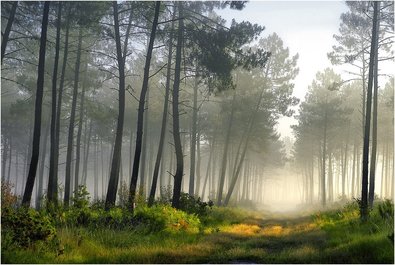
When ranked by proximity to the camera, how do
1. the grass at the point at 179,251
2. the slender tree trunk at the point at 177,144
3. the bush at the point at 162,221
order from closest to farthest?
1. the grass at the point at 179,251
2. the bush at the point at 162,221
3. the slender tree trunk at the point at 177,144

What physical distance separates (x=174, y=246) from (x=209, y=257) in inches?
51.3

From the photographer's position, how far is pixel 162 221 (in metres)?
12.7

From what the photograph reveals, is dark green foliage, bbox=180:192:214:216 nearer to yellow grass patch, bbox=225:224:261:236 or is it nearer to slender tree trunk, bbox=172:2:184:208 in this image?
slender tree trunk, bbox=172:2:184:208

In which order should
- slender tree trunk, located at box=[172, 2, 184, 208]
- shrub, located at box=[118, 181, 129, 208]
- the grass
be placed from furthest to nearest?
slender tree trunk, located at box=[172, 2, 184, 208]
shrub, located at box=[118, 181, 129, 208]
the grass

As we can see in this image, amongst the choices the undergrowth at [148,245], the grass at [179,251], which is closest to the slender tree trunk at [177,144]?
the undergrowth at [148,245]

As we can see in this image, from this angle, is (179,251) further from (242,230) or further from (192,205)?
(192,205)

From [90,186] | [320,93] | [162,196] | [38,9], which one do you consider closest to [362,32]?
[320,93]

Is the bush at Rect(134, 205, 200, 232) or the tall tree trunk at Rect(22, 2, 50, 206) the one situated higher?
the tall tree trunk at Rect(22, 2, 50, 206)

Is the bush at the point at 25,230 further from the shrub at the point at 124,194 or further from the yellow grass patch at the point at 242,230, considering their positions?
the shrub at the point at 124,194

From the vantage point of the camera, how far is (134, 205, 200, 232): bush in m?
12.5

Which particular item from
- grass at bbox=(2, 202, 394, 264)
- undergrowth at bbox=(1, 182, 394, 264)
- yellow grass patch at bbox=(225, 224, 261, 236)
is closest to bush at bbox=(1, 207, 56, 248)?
undergrowth at bbox=(1, 182, 394, 264)

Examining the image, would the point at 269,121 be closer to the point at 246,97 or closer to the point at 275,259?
the point at 246,97

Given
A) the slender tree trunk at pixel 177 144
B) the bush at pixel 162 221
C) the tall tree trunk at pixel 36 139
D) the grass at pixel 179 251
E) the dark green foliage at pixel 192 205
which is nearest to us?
the grass at pixel 179 251

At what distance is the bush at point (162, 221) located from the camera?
1245 cm
